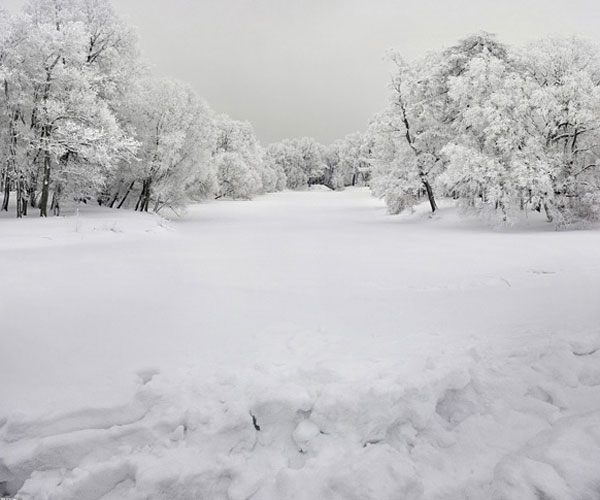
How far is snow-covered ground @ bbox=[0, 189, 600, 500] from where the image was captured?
10.8 ft

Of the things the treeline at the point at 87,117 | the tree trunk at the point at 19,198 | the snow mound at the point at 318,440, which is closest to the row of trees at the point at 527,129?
the snow mound at the point at 318,440

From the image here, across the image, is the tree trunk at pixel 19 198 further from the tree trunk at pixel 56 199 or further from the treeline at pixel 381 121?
the tree trunk at pixel 56 199

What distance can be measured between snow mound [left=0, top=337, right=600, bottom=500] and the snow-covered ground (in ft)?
0.05

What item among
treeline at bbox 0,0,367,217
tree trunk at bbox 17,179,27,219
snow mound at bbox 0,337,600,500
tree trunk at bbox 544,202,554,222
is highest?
treeline at bbox 0,0,367,217

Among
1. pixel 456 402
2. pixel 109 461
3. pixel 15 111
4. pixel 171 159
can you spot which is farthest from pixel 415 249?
pixel 15 111

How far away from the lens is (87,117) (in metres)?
18.7

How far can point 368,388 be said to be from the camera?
4.05 metres

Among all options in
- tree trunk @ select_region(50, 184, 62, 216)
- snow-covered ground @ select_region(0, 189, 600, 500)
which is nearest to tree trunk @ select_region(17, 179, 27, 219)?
tree trunk @ select_region(50, 184, 62, 216)

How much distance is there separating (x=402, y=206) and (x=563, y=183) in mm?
11468

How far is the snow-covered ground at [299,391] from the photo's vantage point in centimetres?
330

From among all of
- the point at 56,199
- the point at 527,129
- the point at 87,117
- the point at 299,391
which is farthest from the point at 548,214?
the point at 56,199

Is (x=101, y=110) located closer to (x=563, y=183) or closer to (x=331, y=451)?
(x=331, y=451)

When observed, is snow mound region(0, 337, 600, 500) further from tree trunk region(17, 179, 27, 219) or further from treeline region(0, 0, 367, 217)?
tree trunk region(17, 179, 27, 219)

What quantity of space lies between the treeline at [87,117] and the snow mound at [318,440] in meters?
16.7
